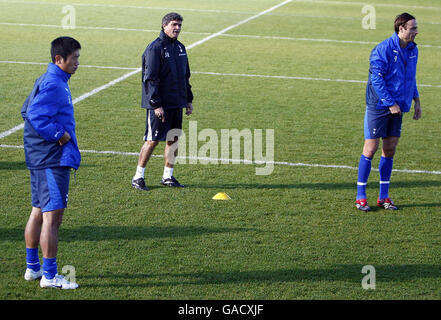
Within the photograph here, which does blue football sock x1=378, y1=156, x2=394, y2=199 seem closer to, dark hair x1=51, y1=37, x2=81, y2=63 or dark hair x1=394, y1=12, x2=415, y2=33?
dark hair x1=394, y1=12, x2=415, y2=33

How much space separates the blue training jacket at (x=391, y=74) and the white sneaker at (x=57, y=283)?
12.3 ft


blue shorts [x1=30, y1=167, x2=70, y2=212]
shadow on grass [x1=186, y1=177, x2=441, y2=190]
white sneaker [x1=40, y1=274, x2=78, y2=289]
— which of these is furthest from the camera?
shadow on grass [x1=186, y1=177, x2=441, y2=190]

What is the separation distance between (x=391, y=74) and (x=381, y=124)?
0.54 metres

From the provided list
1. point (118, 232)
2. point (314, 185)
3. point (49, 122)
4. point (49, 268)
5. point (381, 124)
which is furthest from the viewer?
point (314, 185)

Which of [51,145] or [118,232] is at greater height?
[51,145]

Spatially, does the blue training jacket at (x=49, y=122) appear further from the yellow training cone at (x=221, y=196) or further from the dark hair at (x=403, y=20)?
the dark hair at (x=403, y=20)

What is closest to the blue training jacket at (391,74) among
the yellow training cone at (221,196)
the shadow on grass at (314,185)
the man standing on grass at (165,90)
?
the shadow on grass at (314,185)

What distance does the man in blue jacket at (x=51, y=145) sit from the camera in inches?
199

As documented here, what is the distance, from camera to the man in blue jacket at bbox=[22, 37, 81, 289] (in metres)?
5.05

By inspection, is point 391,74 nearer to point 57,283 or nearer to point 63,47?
point 63,47

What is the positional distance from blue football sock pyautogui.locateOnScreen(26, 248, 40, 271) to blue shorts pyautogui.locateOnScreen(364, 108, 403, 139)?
12.5 feet

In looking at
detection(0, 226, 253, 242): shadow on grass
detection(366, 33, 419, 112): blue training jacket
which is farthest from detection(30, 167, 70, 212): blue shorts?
detection(366, 33, 419, 112): blue training jacket

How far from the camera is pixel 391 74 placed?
718 cm

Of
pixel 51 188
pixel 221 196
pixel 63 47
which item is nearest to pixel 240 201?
pixel 221 196
